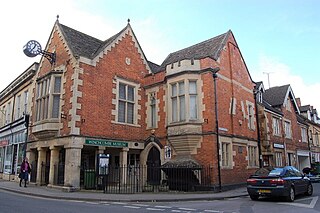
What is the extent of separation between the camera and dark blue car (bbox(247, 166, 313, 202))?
39.9ft

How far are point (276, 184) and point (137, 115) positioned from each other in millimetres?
11152

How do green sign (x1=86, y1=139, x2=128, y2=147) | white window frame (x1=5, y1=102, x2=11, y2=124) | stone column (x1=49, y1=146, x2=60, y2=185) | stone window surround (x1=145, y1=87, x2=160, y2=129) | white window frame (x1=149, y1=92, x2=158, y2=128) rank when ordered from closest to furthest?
green sign (x1=86, y1=139, x2=128, y2=147), stone column (x1=49, y1=146, x2=60, y2=185), stone window surround (x1=145, y1=87, x2=160, y2=129), white window frame (x1=149, y1=92, x2=158, y2=128), white window frame (x1=5, y1=102, x2=11, y2=124)

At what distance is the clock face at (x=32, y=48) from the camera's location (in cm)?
1906

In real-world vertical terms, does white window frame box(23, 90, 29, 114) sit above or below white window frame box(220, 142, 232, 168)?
above

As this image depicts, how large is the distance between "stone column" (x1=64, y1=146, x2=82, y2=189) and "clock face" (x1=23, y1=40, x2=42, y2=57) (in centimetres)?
763

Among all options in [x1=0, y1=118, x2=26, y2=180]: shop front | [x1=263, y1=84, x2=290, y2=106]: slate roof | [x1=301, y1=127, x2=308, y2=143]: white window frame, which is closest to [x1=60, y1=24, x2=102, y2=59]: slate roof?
[x1=0, y1=118, x2=26, y2=180]: shop front

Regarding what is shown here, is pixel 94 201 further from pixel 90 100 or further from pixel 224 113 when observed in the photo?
pixel 224 113

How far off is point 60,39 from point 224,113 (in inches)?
485

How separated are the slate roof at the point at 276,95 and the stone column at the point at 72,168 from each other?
21365 mm

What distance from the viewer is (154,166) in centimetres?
1927

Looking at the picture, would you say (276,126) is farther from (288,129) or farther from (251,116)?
(251,116)

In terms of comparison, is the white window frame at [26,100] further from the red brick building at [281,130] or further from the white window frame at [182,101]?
the red brick building at [281,130]

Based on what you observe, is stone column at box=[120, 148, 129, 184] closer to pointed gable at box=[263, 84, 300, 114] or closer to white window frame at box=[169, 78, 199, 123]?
white window frame at box=[169, 78, 199, 123]

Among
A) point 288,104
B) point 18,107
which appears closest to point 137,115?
point 18,107
